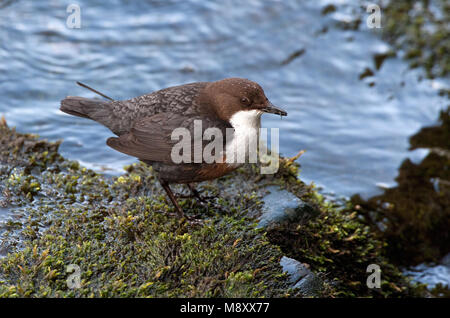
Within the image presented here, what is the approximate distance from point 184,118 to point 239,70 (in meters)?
4.29

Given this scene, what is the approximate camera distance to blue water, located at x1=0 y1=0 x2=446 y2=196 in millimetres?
6547

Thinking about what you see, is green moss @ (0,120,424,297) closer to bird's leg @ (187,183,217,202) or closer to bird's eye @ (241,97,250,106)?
bird's leg @ (187,183,217,202)

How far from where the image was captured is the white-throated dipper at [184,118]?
13.1 ft

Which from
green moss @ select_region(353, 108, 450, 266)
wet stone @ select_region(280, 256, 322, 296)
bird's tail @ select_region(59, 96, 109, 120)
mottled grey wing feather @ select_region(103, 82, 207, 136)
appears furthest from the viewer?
green moss @ select_region(353, 108, 450, 266)

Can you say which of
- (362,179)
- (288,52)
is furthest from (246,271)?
(288,52)

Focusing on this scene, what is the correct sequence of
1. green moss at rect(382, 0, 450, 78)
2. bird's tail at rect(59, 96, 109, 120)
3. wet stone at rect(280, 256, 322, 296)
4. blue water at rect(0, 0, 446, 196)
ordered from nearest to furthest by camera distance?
wet stone at rect(280, 256, 322, 296) < bird's tail at rect(59, 96, 109, 120) < blue water at rect(0, 0, 446, 196) < green moss at rect(382, 0, 450, 78)

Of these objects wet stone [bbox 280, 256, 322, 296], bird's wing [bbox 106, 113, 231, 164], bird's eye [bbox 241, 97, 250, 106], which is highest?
bird's eye [bbox 241, 97, 250, 106]

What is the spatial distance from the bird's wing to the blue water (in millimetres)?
1526

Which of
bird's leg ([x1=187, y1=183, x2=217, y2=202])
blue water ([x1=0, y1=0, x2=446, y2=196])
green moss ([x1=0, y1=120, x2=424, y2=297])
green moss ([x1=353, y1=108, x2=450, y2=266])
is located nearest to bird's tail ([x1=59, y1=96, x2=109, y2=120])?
green moss ([x1=0, y1=120, x2=424, y2=297])

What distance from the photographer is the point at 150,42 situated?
8461 mm

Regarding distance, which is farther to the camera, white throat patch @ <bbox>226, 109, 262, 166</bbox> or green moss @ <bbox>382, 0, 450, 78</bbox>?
green moss @ <bbox>382, 0, 450, 78</bbox>

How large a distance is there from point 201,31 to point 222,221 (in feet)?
17.6

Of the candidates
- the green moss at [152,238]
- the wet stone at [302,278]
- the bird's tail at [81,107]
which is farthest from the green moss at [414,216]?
the bird's tail at [81,107]

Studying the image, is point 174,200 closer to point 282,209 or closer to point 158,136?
point 158,136
